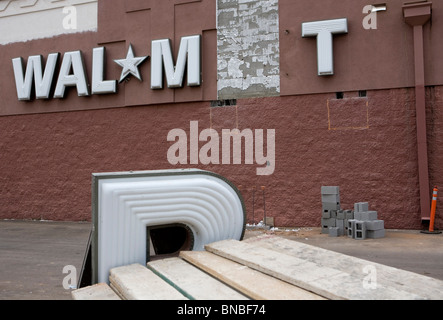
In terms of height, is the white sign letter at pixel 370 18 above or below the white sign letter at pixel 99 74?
above

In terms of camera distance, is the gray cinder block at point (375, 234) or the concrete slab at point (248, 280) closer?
the concrete slab at point (248, 280)

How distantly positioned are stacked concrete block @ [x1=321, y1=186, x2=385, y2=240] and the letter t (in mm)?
3425

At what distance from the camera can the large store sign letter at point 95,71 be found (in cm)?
1188

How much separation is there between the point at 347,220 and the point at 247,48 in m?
5.98

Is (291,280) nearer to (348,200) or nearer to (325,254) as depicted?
(325,254)

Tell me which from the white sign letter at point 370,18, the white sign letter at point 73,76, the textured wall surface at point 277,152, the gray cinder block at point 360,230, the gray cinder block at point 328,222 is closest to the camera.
→ the gray cinder block at point 360,230

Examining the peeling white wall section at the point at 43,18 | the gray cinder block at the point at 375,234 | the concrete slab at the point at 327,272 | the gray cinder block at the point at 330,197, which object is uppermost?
the peeling white wall section at the point at 43,18

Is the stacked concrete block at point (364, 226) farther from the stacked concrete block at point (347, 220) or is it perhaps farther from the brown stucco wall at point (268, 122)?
the brown stucco wall at point (268, 122)

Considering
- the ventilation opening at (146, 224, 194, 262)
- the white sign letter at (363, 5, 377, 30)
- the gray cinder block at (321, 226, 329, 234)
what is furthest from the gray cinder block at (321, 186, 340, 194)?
the ventilation opening at (146, 224, 194, 262)

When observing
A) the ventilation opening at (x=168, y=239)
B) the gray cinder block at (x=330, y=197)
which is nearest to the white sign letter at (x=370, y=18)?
the gray cinder block at (x=330, y=197)

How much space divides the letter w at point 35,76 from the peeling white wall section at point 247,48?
6.32 meters

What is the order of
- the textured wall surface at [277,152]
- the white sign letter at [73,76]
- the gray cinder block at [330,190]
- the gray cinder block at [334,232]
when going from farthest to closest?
the white sign letter at [73,76], the textured wall surface at [277,152], the gray cinder block at [330,190], the gray cinder block at [334,232]
